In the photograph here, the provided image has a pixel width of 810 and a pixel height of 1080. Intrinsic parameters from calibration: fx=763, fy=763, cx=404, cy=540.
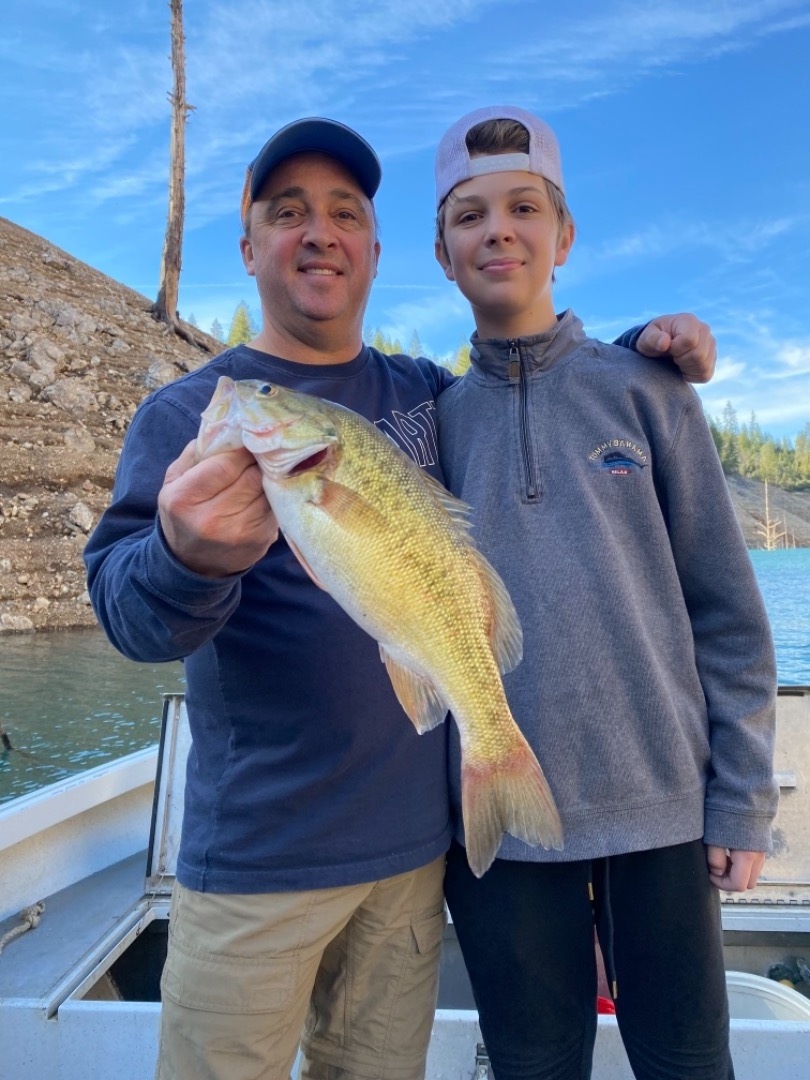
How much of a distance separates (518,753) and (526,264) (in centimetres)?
144

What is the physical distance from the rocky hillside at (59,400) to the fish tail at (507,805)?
47.9 feet

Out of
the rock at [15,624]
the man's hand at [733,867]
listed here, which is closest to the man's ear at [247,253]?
the man's hand at [733,867]

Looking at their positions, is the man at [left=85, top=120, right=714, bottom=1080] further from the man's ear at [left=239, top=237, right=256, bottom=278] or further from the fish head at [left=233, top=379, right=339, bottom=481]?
the man's ear at [left=239, top=237, right=256, bottom=278]

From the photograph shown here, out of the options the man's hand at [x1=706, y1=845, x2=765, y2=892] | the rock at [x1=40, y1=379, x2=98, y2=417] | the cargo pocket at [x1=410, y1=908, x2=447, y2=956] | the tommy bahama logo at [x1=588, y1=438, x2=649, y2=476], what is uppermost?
the rock at [x1=40, y1=379, x2=98, y2=417]

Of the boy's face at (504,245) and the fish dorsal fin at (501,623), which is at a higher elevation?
the boy's face at (504,245)

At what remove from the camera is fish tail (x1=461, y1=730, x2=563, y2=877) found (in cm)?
179

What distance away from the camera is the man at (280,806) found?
6.42 ft

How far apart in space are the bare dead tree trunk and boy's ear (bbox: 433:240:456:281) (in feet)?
91.4

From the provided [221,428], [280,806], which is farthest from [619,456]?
[280,806]

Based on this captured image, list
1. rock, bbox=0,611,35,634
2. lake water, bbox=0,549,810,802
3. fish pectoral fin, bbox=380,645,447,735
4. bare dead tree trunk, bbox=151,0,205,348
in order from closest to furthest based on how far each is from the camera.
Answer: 1. fish pectoral fin, bbox=380,645,447,735
2. lake water, bbox=0,549,810,802
3. rock, bbox=0,611,35,634
4. bare dead tree trunk, bbox=151,0,205,348

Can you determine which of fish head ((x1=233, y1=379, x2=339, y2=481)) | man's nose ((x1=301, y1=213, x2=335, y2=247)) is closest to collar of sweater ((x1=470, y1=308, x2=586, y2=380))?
man's nose ((x1=301, y1=213, x2=335, y2=247))

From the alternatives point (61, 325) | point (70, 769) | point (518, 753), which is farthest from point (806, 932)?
point (61, 325)

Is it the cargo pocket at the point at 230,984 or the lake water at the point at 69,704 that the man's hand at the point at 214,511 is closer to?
the cargo pocket at the point at 230,984

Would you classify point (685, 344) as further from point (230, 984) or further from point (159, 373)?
point (159, 373)
